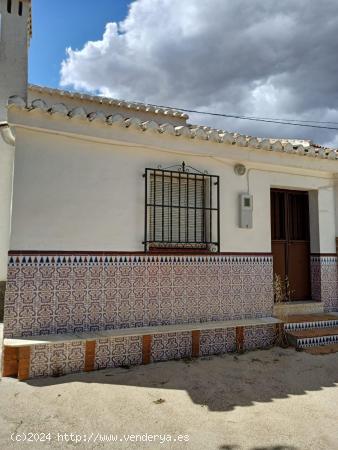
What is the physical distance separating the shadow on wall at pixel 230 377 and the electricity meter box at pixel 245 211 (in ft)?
7.11

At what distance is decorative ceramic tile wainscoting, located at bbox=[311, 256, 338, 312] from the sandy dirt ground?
222 cm

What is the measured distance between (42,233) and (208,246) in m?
2.67

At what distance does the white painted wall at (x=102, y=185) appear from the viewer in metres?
4.58

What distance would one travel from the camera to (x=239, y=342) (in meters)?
5.55

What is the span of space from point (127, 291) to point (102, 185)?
5.24 feet

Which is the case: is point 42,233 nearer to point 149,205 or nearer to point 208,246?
point 149,205

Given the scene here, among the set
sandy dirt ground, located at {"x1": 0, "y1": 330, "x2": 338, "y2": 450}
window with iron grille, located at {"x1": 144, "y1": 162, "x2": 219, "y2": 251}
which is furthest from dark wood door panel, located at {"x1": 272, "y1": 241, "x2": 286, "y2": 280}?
sandy dirt ground, located at {"x1": 0, "y1": 330, "x2": 338, "y2": 450}

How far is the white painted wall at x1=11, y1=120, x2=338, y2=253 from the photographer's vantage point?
4.58m

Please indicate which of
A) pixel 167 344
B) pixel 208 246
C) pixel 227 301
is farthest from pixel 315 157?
pixel 167 344

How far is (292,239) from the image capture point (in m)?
7.13

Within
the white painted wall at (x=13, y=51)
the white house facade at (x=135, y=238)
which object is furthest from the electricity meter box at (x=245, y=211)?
the white painted wall at (x=13, y=51)

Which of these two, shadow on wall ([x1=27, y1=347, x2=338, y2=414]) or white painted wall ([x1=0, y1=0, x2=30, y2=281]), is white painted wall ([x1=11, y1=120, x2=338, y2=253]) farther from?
white painted wall ([x1=0, y1=0, x2=30, y2=281])

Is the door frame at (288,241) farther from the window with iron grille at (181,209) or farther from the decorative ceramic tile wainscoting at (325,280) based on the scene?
the window with iron grille at (181,209)

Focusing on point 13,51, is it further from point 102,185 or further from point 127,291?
point 127,291
